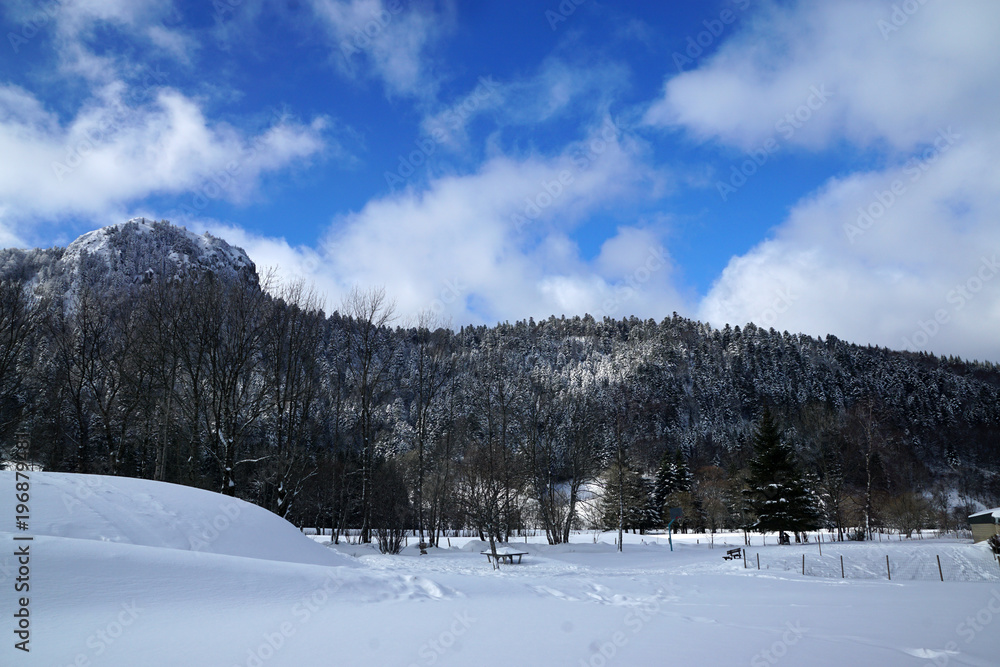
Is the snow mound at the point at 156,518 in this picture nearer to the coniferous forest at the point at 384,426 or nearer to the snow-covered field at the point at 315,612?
the snow-covered field at the point at 315,612

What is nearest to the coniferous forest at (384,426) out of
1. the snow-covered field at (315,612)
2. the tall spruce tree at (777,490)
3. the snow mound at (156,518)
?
the tall spruce tree at (777,490)

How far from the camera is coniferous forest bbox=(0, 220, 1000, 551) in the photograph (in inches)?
909

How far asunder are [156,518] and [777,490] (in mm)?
43282

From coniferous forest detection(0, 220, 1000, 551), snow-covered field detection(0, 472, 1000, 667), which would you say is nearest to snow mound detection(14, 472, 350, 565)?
snow-covered field detection(0, 472, 1000, 667)

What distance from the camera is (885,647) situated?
741 cm

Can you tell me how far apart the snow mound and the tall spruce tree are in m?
39.0

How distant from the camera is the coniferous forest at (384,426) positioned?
2309 centimetres

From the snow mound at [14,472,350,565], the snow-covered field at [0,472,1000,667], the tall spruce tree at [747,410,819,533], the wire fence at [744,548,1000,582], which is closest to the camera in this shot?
the snow-covered field at [0,472,1000,667]

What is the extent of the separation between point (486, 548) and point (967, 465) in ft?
383

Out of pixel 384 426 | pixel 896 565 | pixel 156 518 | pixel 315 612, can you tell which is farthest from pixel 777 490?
pixel 156 518

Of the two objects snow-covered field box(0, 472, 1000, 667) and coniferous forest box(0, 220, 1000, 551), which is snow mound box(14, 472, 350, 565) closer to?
snow-covered field box(0, 472, 1000, 667)

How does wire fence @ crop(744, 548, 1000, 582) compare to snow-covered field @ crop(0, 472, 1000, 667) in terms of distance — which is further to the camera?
wire fence @ crop(744, 548, 1000, 582)

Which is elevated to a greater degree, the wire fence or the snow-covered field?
the snow-covered field

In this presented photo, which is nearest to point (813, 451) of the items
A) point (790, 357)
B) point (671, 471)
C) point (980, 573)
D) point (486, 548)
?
point (671, 471)
